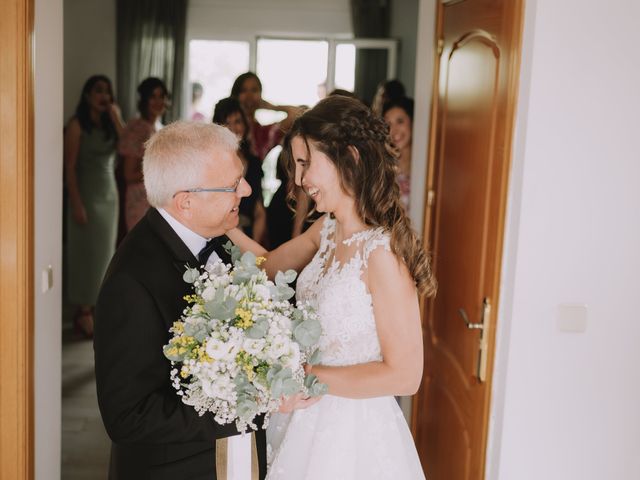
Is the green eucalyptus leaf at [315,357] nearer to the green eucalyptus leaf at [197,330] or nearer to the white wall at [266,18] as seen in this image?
the green eucalyptus leaf at [197,330]

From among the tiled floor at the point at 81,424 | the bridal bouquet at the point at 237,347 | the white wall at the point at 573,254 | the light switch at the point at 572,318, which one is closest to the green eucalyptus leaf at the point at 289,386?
the bridal bouquet at the point at 237,347

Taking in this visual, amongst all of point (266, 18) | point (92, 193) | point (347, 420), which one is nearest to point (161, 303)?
point (347, 420)

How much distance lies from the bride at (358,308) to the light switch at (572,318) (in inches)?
19.8

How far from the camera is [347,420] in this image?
7.06ft

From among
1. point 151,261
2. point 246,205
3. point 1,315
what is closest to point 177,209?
point 151,261

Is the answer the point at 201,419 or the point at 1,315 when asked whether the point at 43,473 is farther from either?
the point at 201,419

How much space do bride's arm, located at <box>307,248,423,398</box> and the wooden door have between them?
1.65 feet

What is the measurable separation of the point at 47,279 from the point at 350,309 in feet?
4.09

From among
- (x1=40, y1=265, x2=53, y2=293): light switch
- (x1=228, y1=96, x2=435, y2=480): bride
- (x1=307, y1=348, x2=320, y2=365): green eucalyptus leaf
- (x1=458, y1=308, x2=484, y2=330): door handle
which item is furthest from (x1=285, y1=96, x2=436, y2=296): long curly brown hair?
(x1=40, y1=265, x2=53, y2=293): light switch

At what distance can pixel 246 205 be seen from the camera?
13.8 ft

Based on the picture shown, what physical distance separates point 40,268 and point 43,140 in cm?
46

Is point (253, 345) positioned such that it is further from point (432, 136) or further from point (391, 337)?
point (432, 136)

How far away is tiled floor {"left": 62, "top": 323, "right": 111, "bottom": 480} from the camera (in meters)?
3.69

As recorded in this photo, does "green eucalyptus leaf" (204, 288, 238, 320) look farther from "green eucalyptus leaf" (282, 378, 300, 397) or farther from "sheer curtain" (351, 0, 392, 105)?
"sheer curtain" (351, 0, 392, 105)
